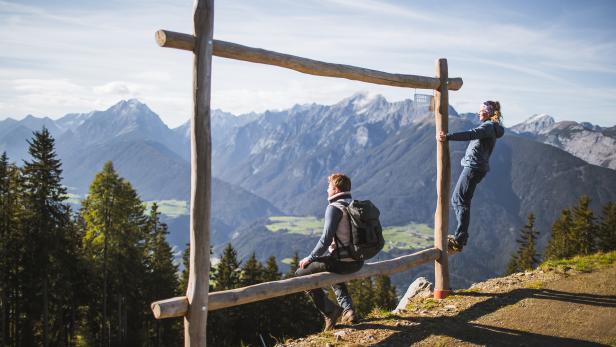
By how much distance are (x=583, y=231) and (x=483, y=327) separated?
50168 millimetres

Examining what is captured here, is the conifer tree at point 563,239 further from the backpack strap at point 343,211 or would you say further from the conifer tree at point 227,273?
the backpack strap at point 343,211

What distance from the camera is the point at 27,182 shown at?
27078 mm

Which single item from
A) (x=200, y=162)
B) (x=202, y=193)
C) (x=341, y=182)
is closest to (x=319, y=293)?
(x=341, y=182)

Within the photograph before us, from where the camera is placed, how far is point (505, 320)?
7.67 m

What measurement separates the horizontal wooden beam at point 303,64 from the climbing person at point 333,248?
167 centimetres

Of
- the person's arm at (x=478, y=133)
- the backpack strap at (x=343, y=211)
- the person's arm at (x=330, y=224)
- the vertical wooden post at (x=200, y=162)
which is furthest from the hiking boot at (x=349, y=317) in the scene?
the person's arm at (x=478, y=133)

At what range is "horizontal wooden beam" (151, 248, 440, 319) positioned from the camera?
5574 mm

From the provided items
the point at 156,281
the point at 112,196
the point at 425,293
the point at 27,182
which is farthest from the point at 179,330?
the point at 425,293

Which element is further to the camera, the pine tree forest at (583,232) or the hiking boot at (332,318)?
the pine tree forest at (583,232)

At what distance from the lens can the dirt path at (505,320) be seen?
685 centimetres

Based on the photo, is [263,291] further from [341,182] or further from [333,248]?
[341,182]

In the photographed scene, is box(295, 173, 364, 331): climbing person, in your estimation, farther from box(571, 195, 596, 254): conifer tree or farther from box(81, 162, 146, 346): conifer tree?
box(571, 195, 596, 254): conifer tree

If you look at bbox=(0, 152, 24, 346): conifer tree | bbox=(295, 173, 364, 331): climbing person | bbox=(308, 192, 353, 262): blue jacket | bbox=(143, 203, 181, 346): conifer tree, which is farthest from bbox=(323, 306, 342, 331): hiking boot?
bbox=(143, 203, 181, 346): conifer tree

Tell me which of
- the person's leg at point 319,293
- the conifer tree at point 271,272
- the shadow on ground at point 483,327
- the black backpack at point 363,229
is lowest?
the conifer tree at point 271,272
